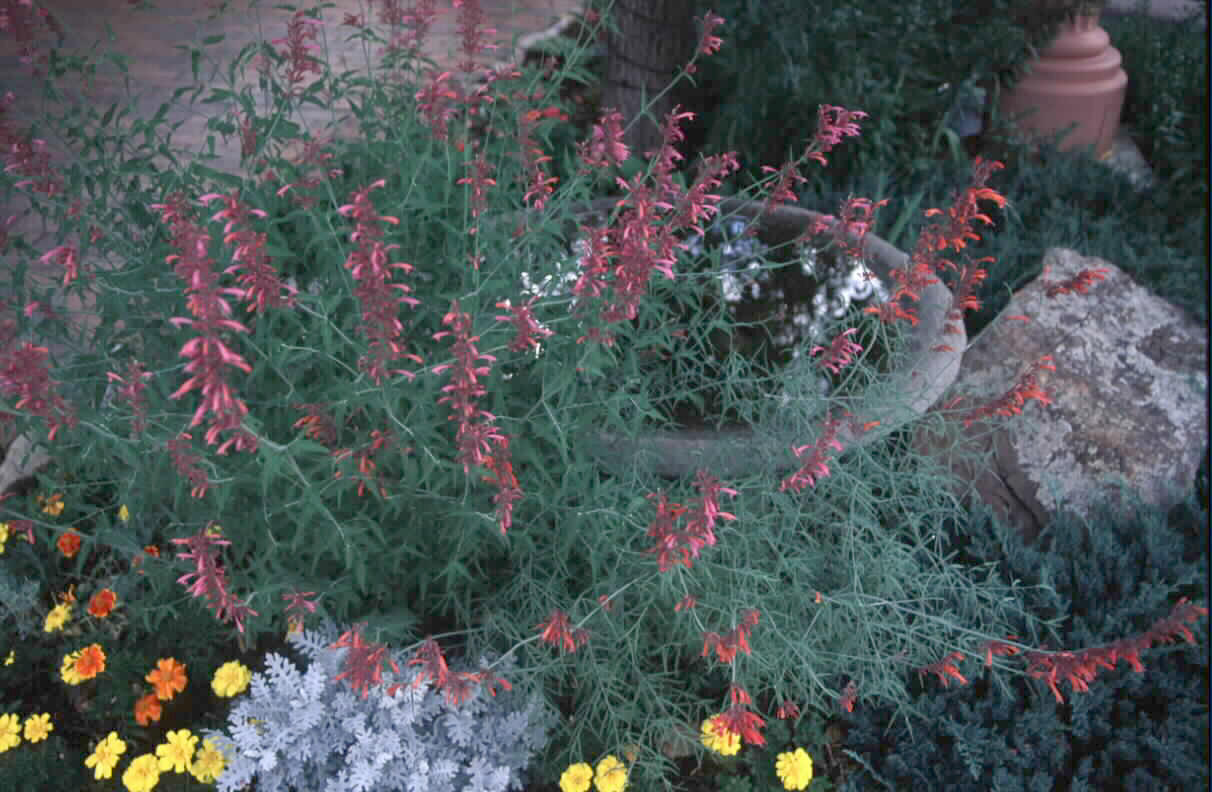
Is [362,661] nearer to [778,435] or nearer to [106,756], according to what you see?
[106,756]

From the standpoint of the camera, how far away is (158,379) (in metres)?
2.06

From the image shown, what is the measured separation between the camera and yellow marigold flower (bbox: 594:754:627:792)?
88.5 inches

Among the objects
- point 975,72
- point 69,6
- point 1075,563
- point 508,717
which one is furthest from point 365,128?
point 69,6

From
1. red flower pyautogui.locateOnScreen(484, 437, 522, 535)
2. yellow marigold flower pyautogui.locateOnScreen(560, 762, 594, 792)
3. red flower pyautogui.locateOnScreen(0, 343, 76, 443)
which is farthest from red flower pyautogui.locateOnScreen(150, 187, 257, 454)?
yellow marigold flower pyautogui.locateOnScreen(560, 762, 594, 792)

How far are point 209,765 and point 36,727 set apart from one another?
0.46 m

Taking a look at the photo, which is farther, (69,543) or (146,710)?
(69,543)

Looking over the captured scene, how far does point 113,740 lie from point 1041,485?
2666mm

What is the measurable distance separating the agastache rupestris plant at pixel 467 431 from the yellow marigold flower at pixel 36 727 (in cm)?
35

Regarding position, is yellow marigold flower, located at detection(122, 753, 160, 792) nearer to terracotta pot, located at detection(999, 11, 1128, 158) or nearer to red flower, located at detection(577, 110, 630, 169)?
red flower, located at detection(577, 110, 630, 169)

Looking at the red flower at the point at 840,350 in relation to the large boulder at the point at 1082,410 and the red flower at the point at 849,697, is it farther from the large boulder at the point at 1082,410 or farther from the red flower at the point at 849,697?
the large boulder at the point at 1082,410

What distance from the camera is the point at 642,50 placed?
4.11 metres

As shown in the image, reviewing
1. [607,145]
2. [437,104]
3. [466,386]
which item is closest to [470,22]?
[437,104]

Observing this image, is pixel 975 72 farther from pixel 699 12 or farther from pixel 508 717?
pixel 508 717

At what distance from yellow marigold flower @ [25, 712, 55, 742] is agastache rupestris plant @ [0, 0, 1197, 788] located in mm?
354
